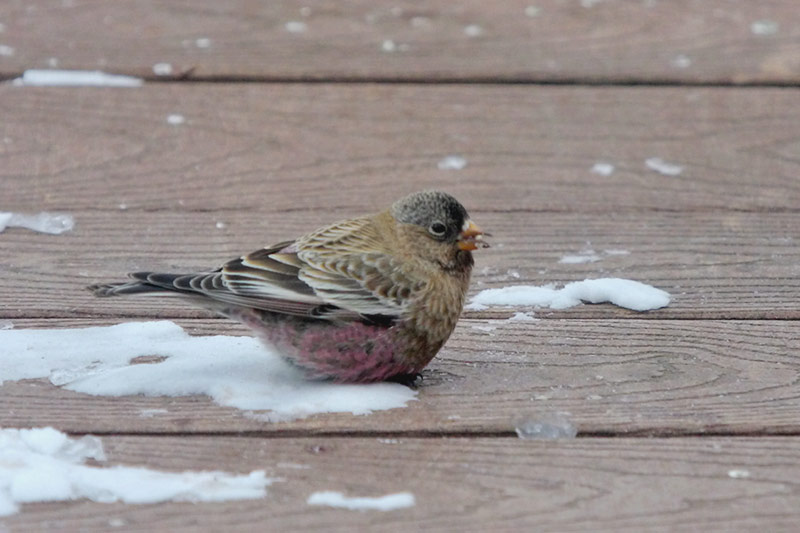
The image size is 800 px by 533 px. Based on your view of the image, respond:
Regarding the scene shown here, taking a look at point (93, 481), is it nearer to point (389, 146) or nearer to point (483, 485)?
point (483, 485)

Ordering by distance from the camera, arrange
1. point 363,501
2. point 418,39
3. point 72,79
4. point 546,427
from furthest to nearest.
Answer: point 418,39
point 72,79
point 546,427
point 363,501

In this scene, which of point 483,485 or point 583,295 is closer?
point 483,485

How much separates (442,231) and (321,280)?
13.4 inches

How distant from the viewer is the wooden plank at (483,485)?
192 cm

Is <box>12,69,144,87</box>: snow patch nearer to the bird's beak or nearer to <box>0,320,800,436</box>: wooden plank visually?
<box>0,320,800,436</box>: wooden plank

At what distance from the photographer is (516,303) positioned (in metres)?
2.87

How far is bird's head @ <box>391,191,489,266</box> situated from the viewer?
110 inches

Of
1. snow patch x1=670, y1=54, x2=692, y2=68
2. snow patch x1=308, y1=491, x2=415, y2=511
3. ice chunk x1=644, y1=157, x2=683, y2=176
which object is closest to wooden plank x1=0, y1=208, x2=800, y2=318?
ice chunk x1=644, y1=157, x2=683, y2=176

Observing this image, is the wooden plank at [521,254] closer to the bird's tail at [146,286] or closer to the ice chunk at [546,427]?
the bird's tail at [146,286]

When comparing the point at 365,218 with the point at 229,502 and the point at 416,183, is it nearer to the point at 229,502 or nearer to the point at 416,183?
the point at 416,183

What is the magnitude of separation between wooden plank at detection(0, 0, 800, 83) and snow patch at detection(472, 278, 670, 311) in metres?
1.34

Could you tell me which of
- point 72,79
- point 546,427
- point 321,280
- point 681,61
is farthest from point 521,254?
point 72,79

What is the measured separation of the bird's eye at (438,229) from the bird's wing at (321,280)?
0.13m

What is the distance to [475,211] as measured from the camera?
3.39 m
